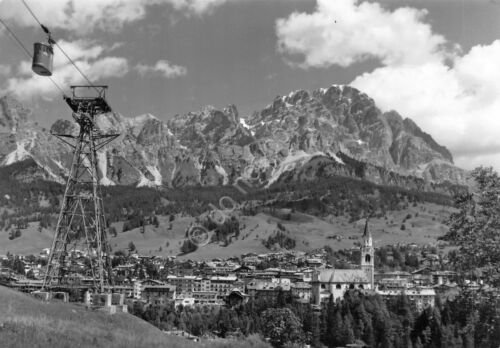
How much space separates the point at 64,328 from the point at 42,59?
1470 cm

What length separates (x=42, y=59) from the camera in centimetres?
2658

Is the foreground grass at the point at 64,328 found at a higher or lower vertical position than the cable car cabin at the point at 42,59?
lower

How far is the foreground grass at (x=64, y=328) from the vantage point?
29519 mm

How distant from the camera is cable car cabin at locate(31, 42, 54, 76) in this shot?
1037 inches

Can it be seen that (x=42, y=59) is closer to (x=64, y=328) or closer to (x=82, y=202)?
(x=64, y=328)

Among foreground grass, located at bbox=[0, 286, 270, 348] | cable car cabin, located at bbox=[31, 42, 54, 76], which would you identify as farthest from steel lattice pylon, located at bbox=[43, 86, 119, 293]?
cable car cabin, located at bbox=[31, 42, 54, 76]

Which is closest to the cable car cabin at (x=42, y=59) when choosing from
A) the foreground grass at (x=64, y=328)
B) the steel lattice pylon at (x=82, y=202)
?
the foreground grass at (x=64, y=328)

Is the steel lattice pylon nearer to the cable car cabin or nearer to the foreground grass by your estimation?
the foreground grass

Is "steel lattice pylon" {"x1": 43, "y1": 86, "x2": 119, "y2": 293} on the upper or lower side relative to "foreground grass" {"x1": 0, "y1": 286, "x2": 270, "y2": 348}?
upper

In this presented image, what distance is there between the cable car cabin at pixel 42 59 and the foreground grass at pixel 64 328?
38.4 feet

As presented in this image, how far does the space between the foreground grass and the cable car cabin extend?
460 inches

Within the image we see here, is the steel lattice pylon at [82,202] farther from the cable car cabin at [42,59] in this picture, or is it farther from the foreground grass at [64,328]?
the cable car cabin at [42,59]

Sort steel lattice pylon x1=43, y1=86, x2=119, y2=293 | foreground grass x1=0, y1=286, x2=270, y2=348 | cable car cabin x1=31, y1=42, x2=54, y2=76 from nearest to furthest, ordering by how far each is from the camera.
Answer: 1. cable car cabin x1=31, y1=42, x2=54, y2=76
2. foreground grass x1=0, y1=286, x2=270, y2=348
3. steel lattice pylon x1=43, y1=86, x2=119, y2=293

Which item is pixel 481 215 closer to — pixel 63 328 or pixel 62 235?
pixel 63 328
